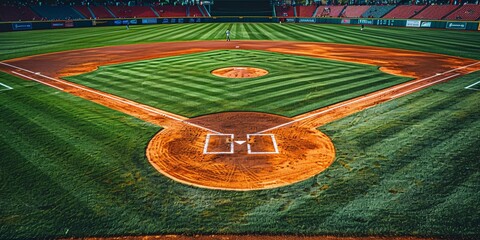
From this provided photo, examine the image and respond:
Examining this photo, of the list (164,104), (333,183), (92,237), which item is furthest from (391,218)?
(164,104)

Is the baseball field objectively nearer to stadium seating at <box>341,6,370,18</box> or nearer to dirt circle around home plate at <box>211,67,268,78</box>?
dirt circle around home plate at <box>211,67,268,78</box>

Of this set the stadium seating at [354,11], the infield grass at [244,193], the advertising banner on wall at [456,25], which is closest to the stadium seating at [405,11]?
the stadium seating at [354,11]

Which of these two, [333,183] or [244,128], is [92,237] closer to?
[333,183]

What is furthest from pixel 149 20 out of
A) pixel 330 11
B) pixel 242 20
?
pixel 330 11

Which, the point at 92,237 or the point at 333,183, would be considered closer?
the point at 92,237

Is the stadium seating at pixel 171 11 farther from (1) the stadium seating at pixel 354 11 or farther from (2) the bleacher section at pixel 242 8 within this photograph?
(1) the stadium seating at pixel 354 11

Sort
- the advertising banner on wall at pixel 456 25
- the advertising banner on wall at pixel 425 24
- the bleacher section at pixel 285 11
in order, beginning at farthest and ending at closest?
the bleacher section at pixel 285 11
the advertising banner on wall at pixel 425 24
the advertising banner on wall at pixel 456 25
